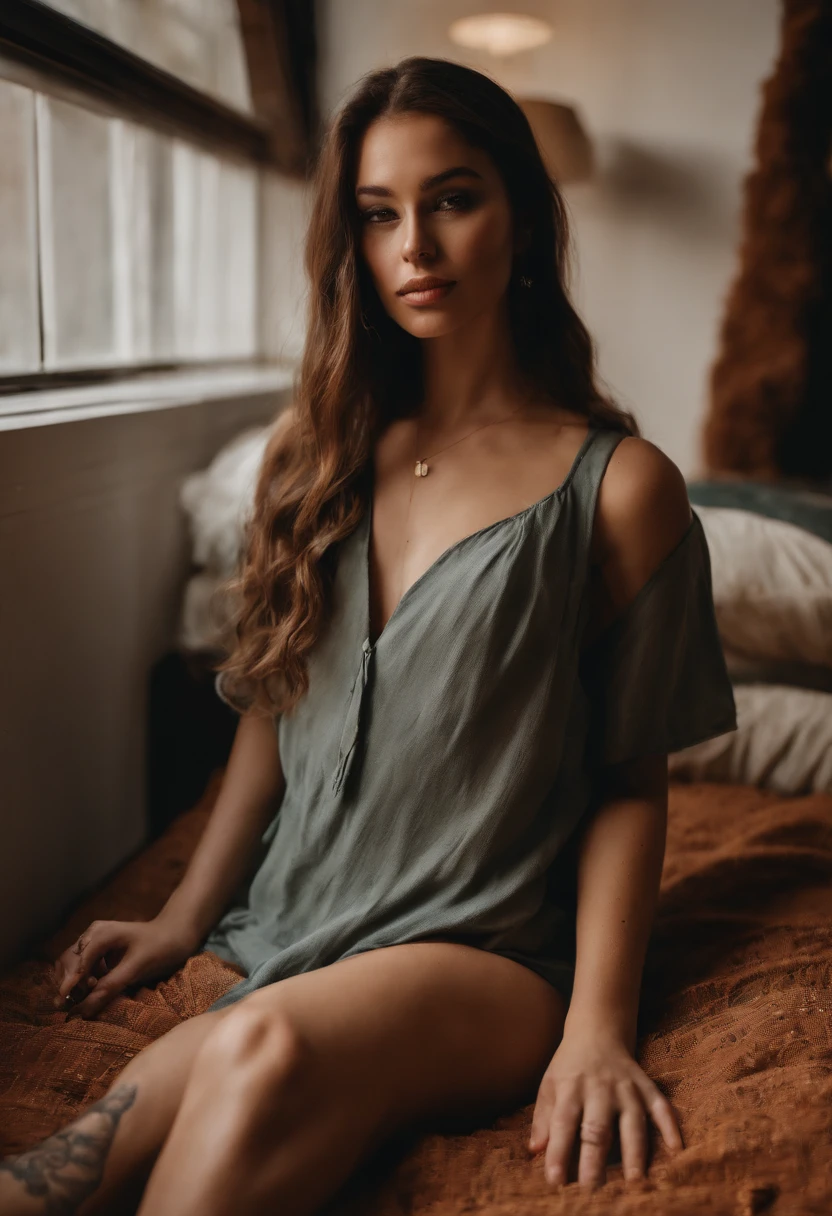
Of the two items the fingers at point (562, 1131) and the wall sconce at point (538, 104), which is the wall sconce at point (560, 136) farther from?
the fingers at point (562, 1131)

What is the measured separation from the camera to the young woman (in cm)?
96

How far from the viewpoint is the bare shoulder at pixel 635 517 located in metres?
1.11

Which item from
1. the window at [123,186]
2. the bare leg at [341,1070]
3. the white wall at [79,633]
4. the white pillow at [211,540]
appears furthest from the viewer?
the white pillow at [211,540]

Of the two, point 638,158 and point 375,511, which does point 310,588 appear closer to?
point 375,511

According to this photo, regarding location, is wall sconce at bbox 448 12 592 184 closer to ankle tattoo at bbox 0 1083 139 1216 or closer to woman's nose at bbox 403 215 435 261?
woman's nose at bbox 403 215 435 261

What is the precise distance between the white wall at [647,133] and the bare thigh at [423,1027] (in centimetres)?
197

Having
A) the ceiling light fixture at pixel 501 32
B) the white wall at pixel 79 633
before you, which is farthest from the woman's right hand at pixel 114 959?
the ceiling light fixture at pixel 501 32

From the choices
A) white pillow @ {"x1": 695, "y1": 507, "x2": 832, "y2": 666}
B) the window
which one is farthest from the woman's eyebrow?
white pillow @ {"x1": 695, "y1": 507, "x2": 832, "y2": 666}

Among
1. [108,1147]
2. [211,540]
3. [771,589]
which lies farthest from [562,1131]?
[211,540]

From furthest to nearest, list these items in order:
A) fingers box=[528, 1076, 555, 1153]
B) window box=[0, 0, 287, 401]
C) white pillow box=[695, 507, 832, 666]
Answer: white pillow box=[695, 507, 832, 666], window box=[0, 0, 287, 401], fingers box=[528, 1076, 555, 1153]

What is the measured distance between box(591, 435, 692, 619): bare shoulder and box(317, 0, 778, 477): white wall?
1680mm

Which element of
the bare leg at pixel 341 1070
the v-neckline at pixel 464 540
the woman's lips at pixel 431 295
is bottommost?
the bare leg at pixel 341 1070

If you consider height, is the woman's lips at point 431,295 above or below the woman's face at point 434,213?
below

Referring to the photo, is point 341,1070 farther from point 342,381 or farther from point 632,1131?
point 342,381
